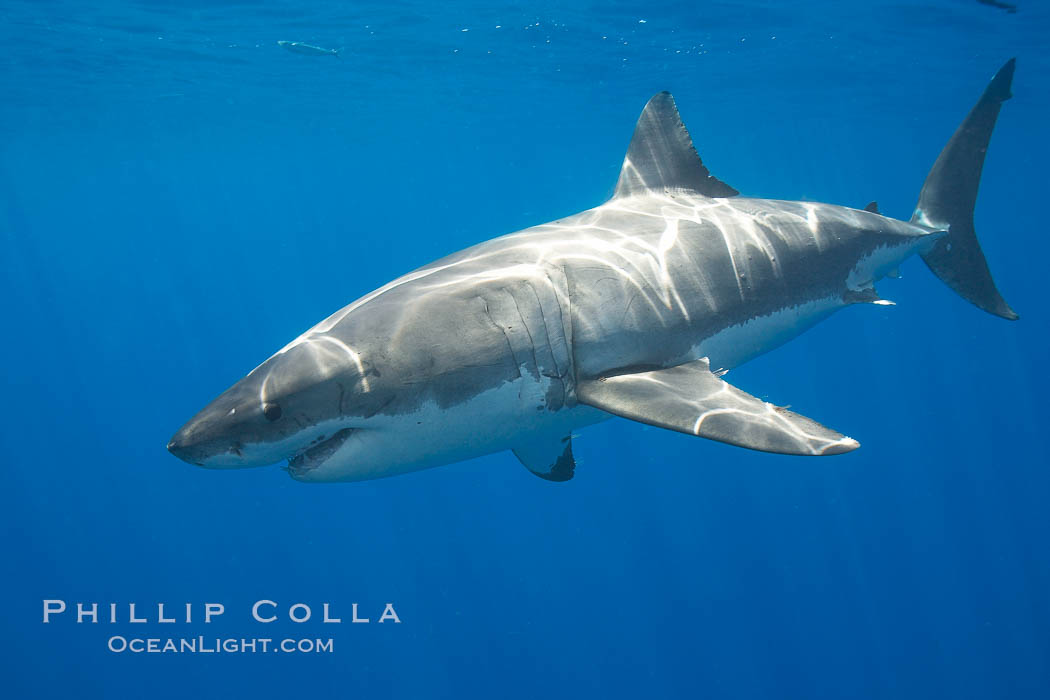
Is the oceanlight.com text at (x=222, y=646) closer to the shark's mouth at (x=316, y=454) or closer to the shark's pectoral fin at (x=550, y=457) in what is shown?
the shark's pectoral fin at (x=550, y=457)

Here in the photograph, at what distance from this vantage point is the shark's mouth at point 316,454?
3.21 m

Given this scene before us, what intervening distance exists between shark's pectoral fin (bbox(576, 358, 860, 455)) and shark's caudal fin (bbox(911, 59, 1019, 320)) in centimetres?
478

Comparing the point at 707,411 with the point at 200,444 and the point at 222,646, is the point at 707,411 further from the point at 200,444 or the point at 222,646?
the point at 222,646

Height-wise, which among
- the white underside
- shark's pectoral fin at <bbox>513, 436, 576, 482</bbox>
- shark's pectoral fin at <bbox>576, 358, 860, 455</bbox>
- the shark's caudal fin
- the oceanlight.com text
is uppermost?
the shark's caudal fin

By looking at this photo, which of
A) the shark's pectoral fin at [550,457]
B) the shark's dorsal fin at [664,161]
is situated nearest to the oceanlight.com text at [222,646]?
the shark's pectoral fin at [550,457]

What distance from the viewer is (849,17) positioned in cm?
1803

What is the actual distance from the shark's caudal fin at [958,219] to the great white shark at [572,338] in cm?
101

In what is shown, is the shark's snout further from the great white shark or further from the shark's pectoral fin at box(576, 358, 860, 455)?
the shark's pectoral fin at box(576, 358, 860, 455)

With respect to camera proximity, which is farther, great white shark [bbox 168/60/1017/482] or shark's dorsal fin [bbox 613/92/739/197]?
shark's dorsal fin [bbox 613/92/739/197]

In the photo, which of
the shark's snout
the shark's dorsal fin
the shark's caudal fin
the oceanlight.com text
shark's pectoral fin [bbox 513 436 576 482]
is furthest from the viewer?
the oceanlight.com text

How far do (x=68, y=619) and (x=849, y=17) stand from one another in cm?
2848

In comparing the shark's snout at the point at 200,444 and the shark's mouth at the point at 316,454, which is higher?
the shark's snout at the point at 200,444

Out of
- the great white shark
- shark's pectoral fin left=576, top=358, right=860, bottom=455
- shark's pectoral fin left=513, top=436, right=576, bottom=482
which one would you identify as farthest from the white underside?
shark's pectoral fin left=513, top=436, right=576, bottom=482

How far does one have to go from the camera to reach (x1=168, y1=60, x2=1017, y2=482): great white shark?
3.20 meters
